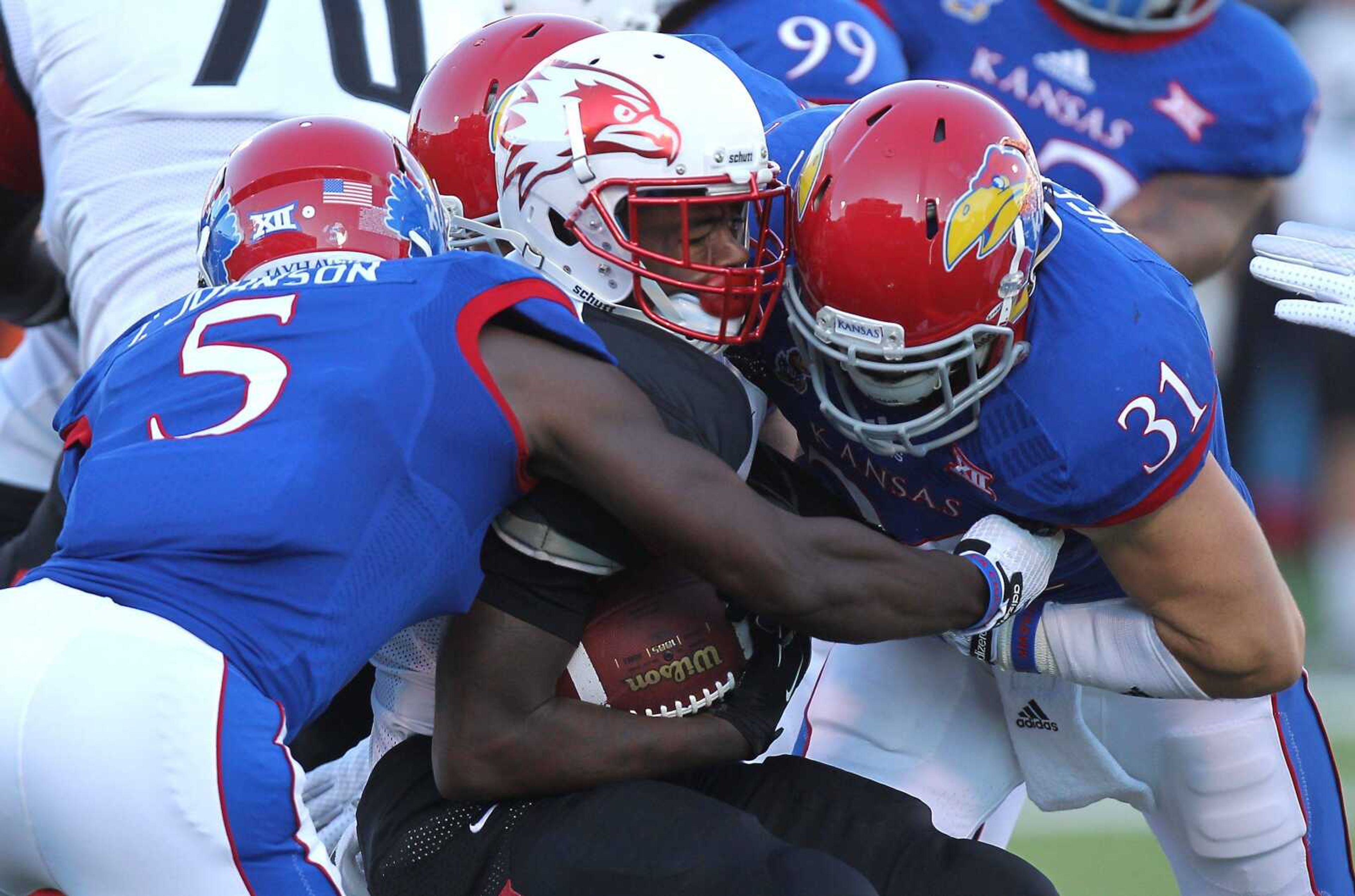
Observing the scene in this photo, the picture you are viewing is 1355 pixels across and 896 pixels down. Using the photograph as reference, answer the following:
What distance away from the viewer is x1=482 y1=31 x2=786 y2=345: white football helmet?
9.37 ft

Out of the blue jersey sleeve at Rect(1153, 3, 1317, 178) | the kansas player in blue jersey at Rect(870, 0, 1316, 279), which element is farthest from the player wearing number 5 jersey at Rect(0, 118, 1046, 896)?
the blue jersey sleeve at Rect(1153, 3, 1317, 178)

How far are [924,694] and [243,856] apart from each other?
1760 millimetres

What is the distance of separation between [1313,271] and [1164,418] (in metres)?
0.79

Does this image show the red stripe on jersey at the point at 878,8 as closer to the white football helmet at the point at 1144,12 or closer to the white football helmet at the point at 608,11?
the white football helmet at the point at 1144,12

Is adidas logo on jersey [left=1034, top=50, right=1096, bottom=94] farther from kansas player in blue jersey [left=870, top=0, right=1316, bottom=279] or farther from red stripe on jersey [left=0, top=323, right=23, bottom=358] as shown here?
red stripe on jersey [left=0, top=323, right=23, bottom=358]

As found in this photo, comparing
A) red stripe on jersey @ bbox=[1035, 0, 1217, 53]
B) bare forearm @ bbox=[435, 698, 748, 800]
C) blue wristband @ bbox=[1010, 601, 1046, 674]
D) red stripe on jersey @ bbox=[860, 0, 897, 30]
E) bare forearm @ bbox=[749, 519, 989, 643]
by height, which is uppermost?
bare forearm @ bbox=[749, 519, 989, 643]

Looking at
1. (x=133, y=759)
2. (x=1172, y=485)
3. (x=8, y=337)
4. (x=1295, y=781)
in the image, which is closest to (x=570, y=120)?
(x=1172, y=485)

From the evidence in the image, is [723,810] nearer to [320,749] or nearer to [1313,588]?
[320,749]

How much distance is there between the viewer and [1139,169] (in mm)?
5641

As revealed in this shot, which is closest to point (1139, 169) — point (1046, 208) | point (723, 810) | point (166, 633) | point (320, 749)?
point (1046, 208)

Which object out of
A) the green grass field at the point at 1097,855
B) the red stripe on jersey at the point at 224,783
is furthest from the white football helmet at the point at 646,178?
the green grass field at the point at 1097,855

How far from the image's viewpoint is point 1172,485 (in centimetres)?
278

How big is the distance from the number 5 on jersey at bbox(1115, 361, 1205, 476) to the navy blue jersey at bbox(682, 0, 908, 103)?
2317 millimetres

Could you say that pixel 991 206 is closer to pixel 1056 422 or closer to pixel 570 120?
pixel 1056 422
